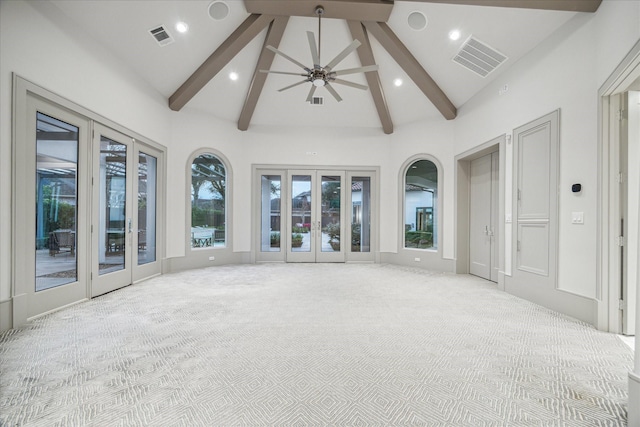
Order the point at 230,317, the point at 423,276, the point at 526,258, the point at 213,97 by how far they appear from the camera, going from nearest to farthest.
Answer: the point at 230,317 < the point at 526,258 < the point at 423,276 < the point at 213,97

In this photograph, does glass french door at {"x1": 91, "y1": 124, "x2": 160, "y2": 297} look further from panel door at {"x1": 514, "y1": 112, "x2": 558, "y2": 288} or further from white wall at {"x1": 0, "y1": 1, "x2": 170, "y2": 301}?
panel door at {"x1": 514, "y1": 112, "x2": 558, "y2": 288}

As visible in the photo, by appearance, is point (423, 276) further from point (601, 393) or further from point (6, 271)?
point (6, 271)

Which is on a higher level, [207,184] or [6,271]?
[207,184]

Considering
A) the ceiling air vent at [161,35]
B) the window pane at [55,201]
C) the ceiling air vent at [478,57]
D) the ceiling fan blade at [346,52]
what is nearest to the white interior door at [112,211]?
the window pane at [55,201]

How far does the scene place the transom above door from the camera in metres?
7.37

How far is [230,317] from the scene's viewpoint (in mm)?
3256

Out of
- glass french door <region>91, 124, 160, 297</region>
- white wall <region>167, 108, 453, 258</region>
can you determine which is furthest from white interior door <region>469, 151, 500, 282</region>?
glass french door <region>91, 124, 160, 297</region>

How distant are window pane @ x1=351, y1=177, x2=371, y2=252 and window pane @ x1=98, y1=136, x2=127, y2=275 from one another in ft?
16.0

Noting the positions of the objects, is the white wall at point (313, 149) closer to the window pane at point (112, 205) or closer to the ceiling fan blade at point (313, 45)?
the window pane at point (112, 205)

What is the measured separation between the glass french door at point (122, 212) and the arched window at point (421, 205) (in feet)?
17.9

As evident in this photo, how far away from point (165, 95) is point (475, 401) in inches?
259

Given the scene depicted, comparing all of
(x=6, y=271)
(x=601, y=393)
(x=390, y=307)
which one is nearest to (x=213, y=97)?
(x=6, y=271)

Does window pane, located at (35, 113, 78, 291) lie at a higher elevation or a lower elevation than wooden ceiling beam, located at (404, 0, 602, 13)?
lower

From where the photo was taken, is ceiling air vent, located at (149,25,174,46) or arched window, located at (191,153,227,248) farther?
arched window, located at (191,153,227,248)
